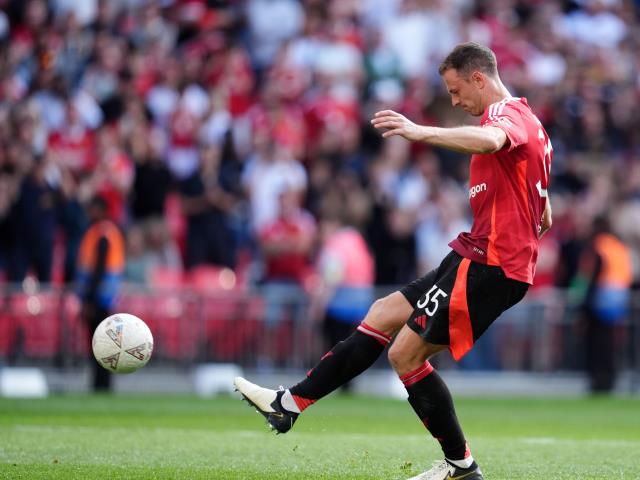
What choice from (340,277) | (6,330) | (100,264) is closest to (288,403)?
(100,264)

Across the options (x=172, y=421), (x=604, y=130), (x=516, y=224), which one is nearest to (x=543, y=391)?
(x=604, y=130)

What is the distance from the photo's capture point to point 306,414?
1472 cm

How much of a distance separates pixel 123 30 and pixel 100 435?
37.4 feet

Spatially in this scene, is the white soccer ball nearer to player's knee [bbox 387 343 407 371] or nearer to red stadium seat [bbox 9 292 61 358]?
player's knee [bbox 387 343 407 371]

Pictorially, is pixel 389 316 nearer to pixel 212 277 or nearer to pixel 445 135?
pixel 445 135

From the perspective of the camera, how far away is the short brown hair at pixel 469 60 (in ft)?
25.6

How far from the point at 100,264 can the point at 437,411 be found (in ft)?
33.3

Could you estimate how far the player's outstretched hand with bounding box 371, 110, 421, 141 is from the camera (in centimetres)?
701

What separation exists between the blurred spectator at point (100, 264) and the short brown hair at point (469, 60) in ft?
32.9

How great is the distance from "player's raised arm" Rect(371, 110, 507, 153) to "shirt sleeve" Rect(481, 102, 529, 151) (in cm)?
24

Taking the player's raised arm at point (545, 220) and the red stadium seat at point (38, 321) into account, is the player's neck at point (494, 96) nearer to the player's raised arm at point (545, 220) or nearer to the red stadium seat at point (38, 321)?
the player's raised arm at point (545, 220)

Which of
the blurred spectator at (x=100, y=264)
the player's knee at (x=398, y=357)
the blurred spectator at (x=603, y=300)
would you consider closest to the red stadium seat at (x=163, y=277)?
the blurred spectator at (x=100, y=264)

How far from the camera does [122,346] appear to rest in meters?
8.92

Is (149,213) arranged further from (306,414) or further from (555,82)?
(555,82)
